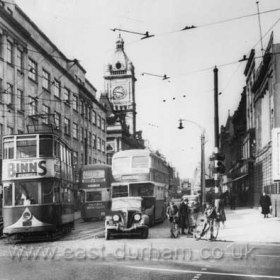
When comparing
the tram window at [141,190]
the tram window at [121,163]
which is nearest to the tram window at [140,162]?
the tram window at [121,163]

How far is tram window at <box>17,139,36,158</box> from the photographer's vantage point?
19547mm

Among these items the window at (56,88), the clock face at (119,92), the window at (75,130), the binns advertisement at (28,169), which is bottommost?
the binns advertisement at (28,169)

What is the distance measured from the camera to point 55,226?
19.9m

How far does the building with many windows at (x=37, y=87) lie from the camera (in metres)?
34.3

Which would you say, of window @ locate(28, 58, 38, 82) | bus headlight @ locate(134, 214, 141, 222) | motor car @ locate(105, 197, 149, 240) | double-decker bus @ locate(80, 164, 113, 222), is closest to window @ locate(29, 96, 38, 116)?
window @ locate(28, 58, 38, 82)

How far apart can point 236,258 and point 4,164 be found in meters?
10.3

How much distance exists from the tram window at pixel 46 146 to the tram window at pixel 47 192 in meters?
1.09

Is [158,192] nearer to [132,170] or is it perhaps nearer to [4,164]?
[132,170]

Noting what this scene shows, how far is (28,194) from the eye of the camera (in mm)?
19281

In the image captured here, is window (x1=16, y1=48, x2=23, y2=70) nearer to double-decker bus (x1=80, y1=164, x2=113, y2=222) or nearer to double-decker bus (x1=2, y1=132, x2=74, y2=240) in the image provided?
double-decker bus (x1=80, y1=164, x2=113, y2=222)

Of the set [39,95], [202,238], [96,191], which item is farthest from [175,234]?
[39,95]

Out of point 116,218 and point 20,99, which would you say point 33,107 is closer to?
point 20,99

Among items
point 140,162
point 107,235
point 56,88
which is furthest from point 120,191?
point 56,88

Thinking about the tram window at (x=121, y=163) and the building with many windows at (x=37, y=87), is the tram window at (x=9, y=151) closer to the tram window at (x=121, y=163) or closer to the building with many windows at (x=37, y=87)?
the building with many windows at (x=37, y=87)
